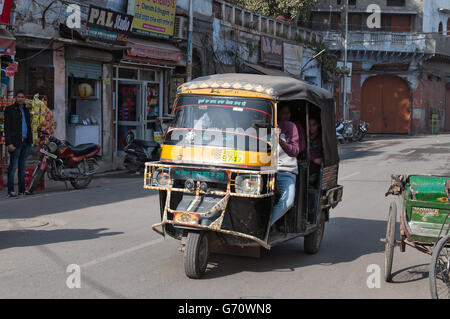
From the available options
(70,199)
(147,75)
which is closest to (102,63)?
(147,75)

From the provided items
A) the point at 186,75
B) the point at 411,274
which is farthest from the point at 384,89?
the point at 411,274

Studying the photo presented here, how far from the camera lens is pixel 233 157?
6617 mm

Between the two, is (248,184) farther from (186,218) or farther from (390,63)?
(390,63)

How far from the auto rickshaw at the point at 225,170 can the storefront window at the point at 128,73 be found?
43.2 feet

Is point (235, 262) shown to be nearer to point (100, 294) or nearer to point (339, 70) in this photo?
point (100, 294)

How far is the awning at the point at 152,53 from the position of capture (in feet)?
63.9

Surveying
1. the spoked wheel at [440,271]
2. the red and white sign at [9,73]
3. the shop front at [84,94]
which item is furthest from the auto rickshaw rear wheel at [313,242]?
the shop front at [84,94]

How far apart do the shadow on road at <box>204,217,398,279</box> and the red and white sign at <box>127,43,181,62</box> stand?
11484 millimetres

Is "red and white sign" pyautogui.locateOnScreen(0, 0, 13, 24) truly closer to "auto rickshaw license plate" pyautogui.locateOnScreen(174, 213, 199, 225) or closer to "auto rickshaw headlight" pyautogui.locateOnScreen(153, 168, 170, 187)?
"auto rickshaw headlight" pyautogui.locateOnScreen(153, 168, 170, 187)

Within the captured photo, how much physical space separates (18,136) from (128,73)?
8.33m

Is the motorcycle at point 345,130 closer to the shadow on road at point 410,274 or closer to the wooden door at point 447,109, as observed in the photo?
the wooden door at point 447,109

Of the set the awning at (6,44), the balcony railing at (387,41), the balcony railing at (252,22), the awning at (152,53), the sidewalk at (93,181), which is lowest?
the sidewalk at (93,181)

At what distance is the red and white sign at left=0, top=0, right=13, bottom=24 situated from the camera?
46.1ft

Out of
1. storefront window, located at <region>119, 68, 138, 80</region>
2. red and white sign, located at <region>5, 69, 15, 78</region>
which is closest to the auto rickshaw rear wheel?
red and white sign, located at <region>5, 69, 15, 78</region>
